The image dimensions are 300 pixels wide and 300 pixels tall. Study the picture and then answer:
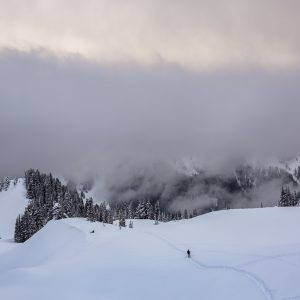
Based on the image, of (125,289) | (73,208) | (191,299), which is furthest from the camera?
(73,208)

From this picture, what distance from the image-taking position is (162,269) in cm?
5394

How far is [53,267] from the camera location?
60625 mm

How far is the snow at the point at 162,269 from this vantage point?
41.4 metres

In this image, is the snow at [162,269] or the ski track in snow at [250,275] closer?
the ski track in snow at [250,275]

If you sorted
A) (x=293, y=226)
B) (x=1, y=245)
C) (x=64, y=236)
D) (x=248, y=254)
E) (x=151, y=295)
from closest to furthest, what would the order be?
(x=151, y=295)
(x=248, y=254)
(x=293, y=226)
(x=64, y=236)
(x=1, y=245)

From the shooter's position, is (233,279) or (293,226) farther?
(293,226)

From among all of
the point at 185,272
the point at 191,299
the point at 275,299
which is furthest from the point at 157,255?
the point at 275,299

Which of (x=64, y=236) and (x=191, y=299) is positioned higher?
(x=64, y=236)

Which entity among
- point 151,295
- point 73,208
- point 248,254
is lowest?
point 151,295

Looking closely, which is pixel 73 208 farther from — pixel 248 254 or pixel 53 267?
pixel 248 254

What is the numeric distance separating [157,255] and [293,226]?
3965cm

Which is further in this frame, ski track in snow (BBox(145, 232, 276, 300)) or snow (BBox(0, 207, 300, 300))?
snow (BBox(0, 207, 300, 300))

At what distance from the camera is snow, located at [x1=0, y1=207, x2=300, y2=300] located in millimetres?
41438

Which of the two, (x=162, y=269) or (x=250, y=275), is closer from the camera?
(x=250, y=275)
